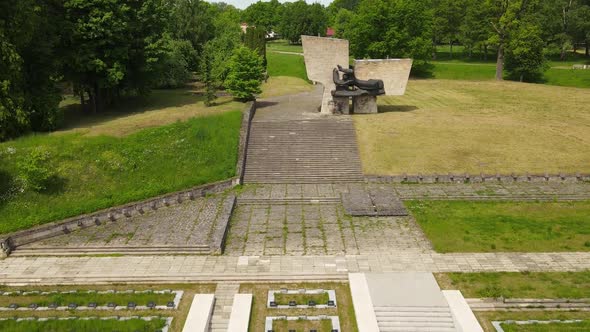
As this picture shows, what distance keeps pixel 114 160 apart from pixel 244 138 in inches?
425

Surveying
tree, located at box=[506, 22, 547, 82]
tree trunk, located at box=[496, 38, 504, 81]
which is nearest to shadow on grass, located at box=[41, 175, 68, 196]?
tree trunk, located at box=[496, 38, 504, 81]

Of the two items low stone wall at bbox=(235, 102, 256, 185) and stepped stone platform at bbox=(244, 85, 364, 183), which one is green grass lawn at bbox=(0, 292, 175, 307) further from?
stepped stone platform at bbox=(244, 85, 364, 183)

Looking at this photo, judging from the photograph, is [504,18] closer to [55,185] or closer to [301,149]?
[301,149]

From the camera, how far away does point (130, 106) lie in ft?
157

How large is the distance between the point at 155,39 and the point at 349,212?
2854cm

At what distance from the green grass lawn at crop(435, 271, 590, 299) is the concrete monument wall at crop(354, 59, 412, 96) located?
25826 mm

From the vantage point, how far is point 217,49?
62562 millimetres

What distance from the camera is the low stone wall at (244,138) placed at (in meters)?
35.0

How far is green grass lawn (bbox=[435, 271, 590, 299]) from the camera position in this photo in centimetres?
2078

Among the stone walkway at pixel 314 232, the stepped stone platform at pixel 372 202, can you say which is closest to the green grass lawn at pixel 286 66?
the stepped stone platform at pixel 372 202

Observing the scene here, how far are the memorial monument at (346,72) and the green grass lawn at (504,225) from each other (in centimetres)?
1717

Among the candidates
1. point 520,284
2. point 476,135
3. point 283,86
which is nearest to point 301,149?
point 476,135

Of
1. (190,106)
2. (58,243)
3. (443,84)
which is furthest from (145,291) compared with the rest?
(443,84)

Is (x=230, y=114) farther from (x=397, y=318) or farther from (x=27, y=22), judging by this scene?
(x=397, y=318)
